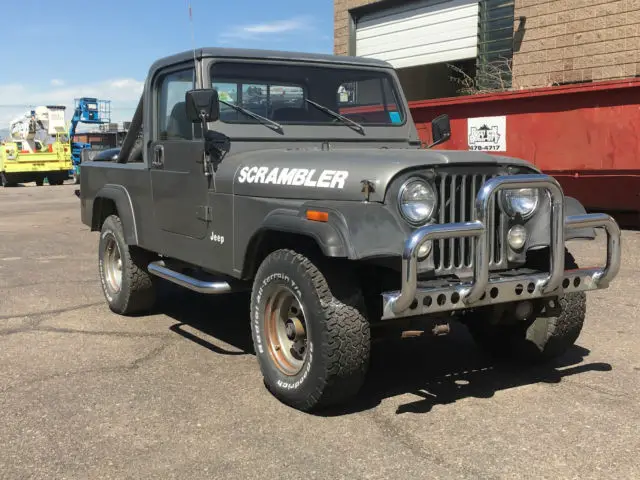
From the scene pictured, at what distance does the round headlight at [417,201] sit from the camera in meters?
3.43

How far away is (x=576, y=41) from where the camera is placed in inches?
534

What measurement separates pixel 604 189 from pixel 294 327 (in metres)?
7.91

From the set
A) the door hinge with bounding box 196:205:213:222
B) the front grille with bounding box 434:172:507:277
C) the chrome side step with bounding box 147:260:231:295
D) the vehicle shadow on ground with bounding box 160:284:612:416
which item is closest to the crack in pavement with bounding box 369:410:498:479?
the vehicle shadow on ground with bounding box 160:284:612:416

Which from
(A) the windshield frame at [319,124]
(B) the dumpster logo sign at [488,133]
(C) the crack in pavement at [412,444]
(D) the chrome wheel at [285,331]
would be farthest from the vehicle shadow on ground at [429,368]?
(B) the dumpster logo sign at [488,133]

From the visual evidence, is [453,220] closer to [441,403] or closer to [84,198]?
[441,403]

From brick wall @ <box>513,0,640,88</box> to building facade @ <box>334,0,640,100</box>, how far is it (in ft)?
0.06

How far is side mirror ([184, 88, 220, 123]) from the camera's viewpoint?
415 cm

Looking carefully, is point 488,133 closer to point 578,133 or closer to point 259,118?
point 578,133

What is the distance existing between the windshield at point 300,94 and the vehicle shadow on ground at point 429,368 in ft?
5.26

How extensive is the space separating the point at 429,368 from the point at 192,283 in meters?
1.61

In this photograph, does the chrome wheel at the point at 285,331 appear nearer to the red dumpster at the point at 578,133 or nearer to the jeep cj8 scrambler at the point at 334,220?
the jeep cj8 scrambler at the point at 334,220

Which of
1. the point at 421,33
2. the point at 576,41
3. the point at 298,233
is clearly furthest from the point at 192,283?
the point at 421,33

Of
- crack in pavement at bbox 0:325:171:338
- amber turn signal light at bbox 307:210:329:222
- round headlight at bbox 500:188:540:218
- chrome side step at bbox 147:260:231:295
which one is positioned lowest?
crack in pavement at bbox 0:325:171:338

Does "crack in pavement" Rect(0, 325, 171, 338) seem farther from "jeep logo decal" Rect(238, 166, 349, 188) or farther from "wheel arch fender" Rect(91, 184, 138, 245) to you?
"jeep logo decal" Rect(238, 166, 349, 188)
